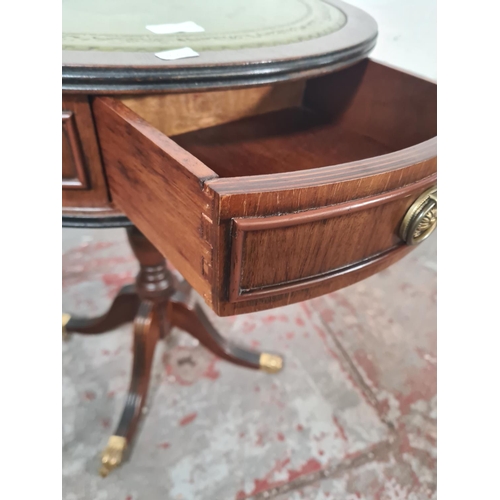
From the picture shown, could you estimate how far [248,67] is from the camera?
19.1 inches

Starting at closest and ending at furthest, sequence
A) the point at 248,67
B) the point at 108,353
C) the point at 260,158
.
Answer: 1. the point at 248,67
2. the point at 260,158
3. the point at 108,353

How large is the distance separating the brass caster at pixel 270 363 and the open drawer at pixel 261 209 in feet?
1.68

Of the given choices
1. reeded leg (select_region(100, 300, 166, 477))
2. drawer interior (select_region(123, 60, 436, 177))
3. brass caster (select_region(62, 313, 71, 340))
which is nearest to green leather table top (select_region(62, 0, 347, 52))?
drawer interior (select_region(123, 60, 436, 177))

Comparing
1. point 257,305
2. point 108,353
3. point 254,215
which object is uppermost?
point 254,215

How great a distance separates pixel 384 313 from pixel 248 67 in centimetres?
86

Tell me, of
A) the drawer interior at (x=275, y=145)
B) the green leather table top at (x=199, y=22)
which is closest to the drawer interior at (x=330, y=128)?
the drawer interior at (x=275, y=145)

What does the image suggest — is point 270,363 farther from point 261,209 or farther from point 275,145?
point 261,209

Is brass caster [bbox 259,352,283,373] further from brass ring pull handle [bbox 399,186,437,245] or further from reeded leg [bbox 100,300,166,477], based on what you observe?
brass ring pull handle [bbox 399,186,437,245]

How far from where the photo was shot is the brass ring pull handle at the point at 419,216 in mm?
435

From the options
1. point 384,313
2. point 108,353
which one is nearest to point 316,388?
point 384,313

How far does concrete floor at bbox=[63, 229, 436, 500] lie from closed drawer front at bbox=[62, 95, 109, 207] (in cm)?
51

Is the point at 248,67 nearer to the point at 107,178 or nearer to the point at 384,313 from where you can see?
the point at 107,178

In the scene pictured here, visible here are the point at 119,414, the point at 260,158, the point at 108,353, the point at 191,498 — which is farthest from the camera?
the point at 108,353

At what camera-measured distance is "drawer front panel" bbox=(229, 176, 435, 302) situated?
36 cm
